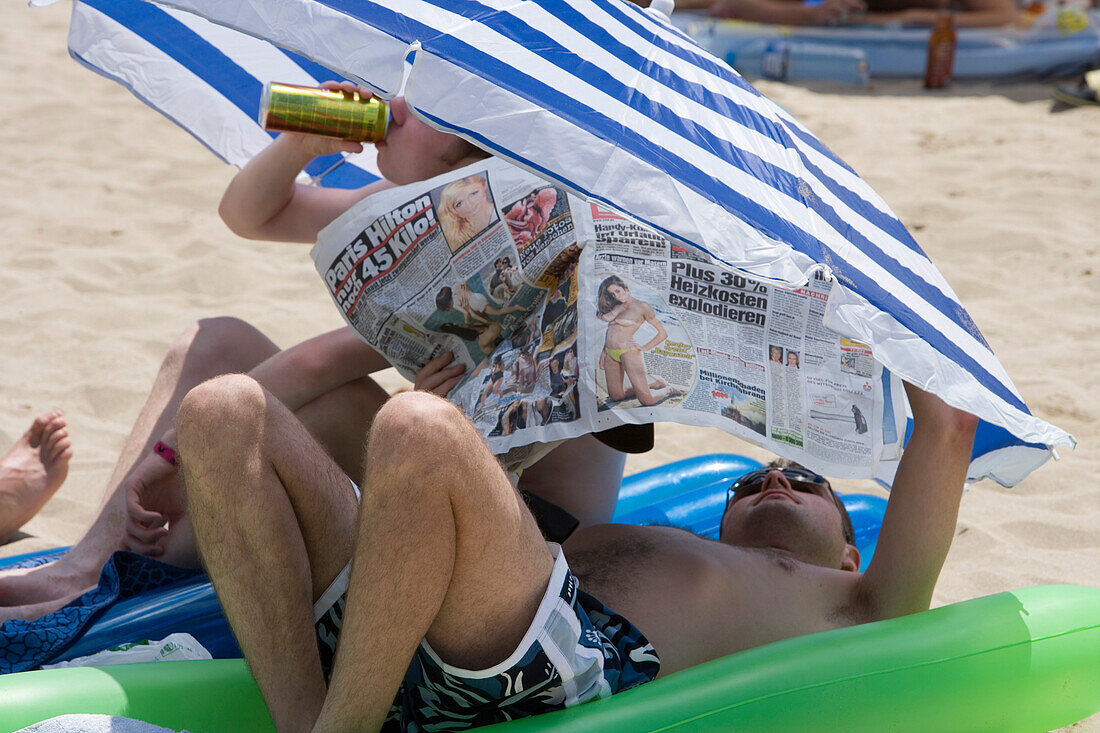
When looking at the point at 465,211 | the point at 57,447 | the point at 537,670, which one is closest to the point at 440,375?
A: the point at 465,211

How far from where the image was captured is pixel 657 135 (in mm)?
1137

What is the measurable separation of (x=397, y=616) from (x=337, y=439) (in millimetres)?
716

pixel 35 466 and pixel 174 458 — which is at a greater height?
pixel 174 458

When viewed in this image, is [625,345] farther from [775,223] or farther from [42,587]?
[42,587]

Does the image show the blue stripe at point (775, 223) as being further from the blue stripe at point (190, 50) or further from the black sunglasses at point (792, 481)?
the blue stripe at point (190, 50)

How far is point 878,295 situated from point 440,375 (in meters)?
0.72

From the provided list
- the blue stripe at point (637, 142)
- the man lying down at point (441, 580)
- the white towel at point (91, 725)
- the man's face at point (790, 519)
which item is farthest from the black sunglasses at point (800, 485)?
the white towel at point (91, 725)

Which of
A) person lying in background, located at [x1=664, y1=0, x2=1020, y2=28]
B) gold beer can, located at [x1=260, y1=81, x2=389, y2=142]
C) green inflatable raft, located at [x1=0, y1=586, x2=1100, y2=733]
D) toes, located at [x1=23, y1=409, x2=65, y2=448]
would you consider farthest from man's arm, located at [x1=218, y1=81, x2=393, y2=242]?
person lying in background, located at [x1=664, y1=0, x2=1020, y2=28]

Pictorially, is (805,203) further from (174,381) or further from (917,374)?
(174,381)

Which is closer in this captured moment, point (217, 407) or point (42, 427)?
point (217, 407)

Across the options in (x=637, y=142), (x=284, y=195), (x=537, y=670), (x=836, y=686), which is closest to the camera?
(x=637, y=142)

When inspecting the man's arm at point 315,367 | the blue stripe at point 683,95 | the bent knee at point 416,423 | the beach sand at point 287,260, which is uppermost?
the blue stripe at point 683,95

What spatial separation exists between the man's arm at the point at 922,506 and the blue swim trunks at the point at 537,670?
382 mm

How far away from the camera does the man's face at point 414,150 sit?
1701 mm
